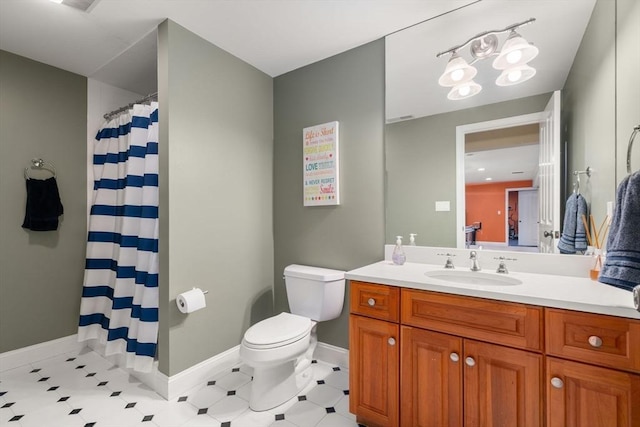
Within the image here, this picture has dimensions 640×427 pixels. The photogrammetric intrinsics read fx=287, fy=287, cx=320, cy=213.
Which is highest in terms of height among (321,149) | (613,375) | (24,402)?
(321,149)

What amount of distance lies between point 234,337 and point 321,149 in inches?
65.4

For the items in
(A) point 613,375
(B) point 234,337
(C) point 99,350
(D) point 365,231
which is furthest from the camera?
(C) point 99,350

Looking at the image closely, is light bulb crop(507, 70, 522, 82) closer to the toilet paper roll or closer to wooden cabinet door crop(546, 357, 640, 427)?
wooden cabinet door crop(546, 357, 640, 427)

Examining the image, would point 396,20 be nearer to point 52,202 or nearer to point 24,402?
point 52,202

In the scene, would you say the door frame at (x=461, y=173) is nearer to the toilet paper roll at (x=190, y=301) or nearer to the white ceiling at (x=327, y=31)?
the white ceiling at (x=327, y=31)

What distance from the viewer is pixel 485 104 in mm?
1724

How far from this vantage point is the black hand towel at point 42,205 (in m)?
2.27

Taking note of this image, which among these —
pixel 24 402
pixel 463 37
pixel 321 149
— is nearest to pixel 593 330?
pixel 463 37

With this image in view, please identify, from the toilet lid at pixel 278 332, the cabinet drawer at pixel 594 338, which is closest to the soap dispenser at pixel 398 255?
the toilet lid at pixel 278 332

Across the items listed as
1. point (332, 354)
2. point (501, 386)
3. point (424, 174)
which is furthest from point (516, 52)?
point (332, 354)

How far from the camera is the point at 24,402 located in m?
1.81

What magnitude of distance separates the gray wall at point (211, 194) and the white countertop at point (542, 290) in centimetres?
110

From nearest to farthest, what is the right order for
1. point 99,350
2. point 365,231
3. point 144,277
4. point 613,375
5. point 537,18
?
point 613,375, point 537,18, point 144,277, point 365,231, point 99,350

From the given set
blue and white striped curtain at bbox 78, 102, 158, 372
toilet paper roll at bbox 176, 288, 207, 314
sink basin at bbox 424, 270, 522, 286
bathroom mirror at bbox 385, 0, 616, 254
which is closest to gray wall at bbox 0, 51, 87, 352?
blue and white striped curtain at bbox 78, 102, 158, 372
